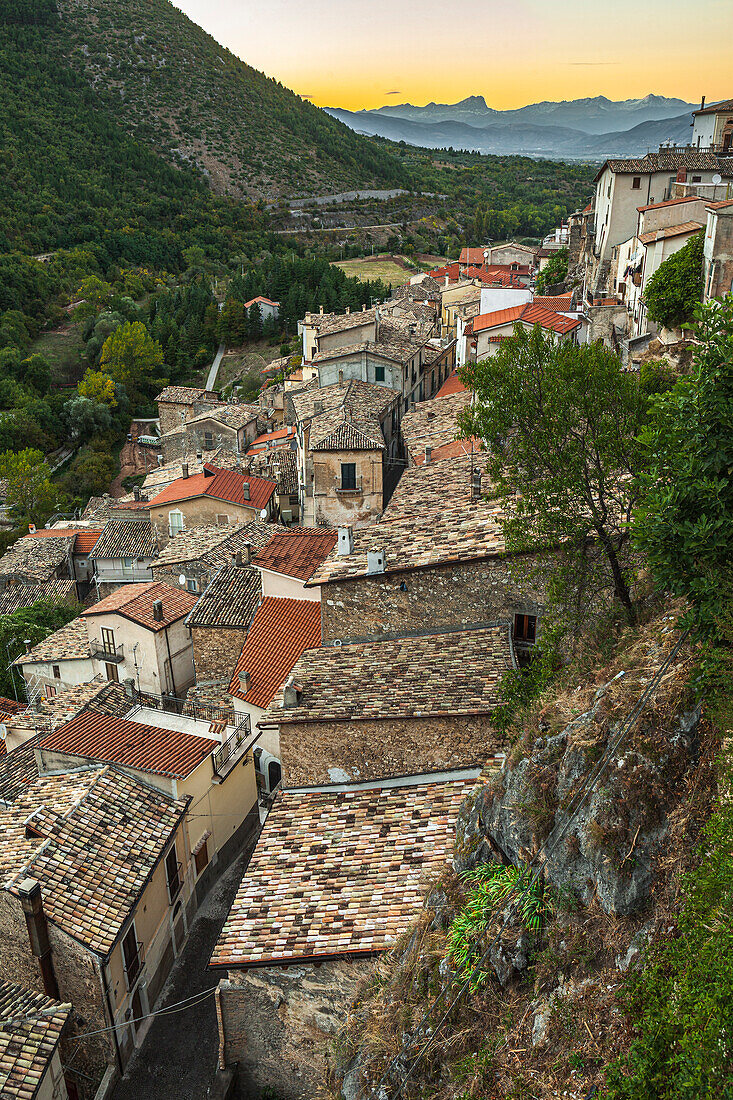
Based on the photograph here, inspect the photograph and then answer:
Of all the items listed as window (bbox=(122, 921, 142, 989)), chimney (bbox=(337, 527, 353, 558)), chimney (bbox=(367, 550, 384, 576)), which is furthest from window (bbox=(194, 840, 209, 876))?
chimney (bbox=(367, 550, 384, 576))

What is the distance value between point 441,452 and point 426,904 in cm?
2012

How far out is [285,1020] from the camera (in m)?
11.9

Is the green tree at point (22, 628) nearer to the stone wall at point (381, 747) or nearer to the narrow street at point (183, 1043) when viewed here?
the narrow street at point (183, 1043)

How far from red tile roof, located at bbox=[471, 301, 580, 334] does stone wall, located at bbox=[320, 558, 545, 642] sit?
18236mm

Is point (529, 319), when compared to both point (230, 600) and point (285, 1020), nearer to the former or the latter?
point (230, 600)

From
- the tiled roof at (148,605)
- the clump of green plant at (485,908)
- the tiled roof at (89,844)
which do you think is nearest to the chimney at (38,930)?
the tiled roof at (89,844)

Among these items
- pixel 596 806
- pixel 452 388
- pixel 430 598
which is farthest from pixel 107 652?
pixel 596 806

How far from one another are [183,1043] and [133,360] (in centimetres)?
8276

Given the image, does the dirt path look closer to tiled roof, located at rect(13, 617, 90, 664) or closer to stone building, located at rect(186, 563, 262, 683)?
tiled roof, located at rect(13, 617, 90, 664)

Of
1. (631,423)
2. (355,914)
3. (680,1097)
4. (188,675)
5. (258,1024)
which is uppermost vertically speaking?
(631,423)

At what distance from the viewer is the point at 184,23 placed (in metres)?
200

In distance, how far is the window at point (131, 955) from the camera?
15.9 m

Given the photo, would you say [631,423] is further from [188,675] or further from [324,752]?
[188,675]

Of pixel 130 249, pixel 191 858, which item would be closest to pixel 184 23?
pixel 130 249
